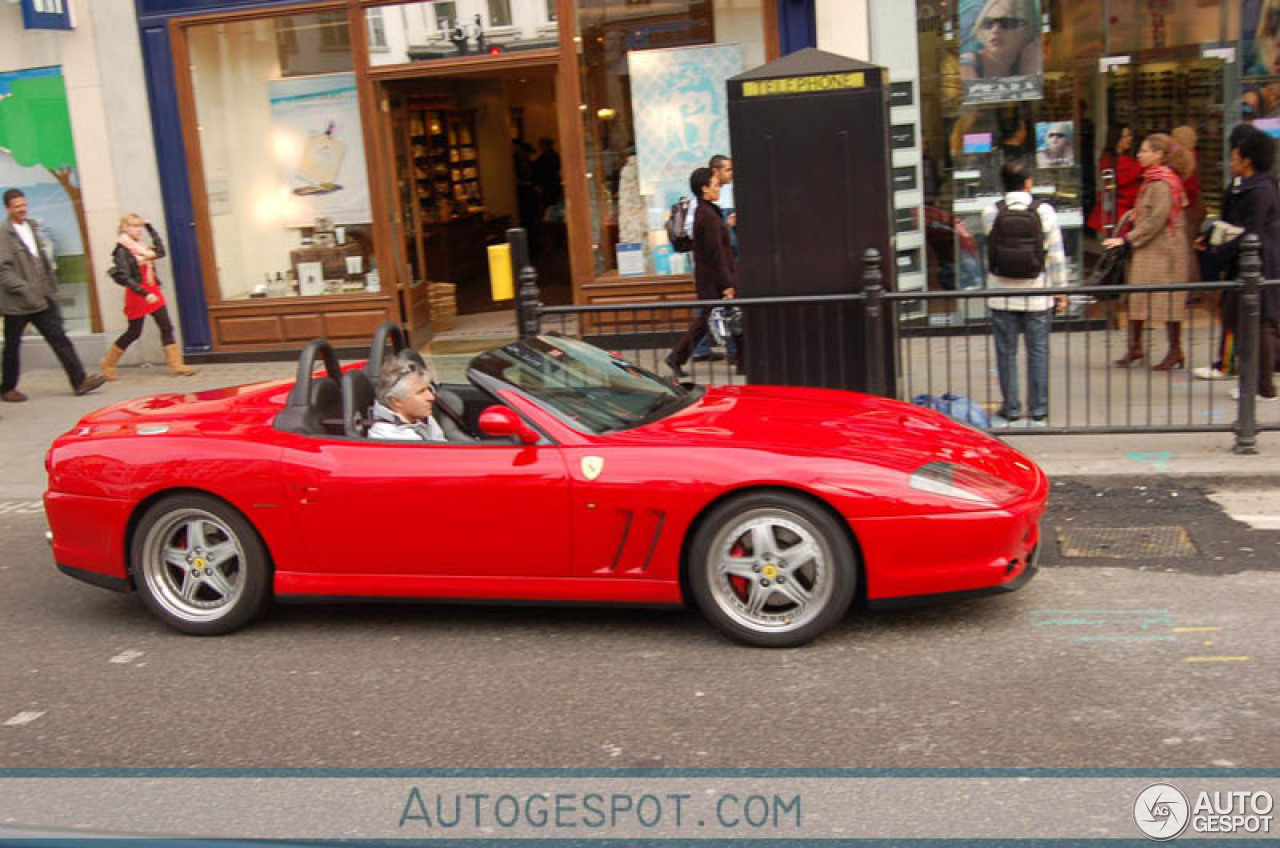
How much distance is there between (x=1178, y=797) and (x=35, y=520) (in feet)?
22.9

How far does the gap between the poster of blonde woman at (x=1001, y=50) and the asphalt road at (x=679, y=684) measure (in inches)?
265

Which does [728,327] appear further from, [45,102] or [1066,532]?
[45,102]

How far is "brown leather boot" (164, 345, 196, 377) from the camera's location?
1284cm

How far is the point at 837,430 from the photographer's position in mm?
5754

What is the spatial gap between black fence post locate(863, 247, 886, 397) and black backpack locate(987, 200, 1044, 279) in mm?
1245

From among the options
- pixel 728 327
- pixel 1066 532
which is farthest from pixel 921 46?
pixel 1066 532

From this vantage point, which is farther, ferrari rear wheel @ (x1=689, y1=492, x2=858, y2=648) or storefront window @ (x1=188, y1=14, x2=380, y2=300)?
storefront window @ (x1=188, y1=14, x2=380, y2=300)

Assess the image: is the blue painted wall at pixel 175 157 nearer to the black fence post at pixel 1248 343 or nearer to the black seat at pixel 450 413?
the black seat at pixel 450 413

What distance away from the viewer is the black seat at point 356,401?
596cm

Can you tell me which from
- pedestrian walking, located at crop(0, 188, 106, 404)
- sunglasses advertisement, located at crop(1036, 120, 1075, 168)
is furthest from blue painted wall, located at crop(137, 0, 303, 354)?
sunglasses advertisement, located at crop(1036, 120, 1075, 168)

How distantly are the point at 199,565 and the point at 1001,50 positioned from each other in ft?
29.7

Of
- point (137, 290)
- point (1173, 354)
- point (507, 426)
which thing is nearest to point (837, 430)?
point (507, 426)

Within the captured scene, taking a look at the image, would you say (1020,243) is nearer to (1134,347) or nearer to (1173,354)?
(1173,354)

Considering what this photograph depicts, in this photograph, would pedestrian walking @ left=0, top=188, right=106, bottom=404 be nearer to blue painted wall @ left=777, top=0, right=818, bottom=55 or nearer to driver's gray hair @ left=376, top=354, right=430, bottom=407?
blue painted wall @ left=777, top=0, right=818, bottom=55
